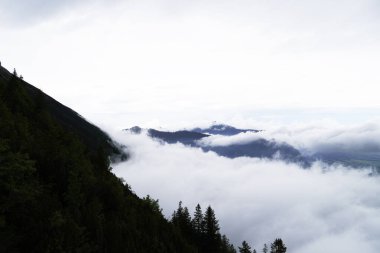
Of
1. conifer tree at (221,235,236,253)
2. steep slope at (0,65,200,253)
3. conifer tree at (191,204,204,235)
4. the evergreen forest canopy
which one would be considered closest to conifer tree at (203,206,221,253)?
the evergreen forest canopy

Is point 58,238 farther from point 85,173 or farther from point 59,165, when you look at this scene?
point 85,173

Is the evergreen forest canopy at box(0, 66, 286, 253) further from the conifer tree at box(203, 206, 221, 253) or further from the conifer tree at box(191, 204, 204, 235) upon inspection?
the conifer tree at box(191, 204, 204, 235)

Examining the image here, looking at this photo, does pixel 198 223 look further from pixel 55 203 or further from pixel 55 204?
pixel 55 204

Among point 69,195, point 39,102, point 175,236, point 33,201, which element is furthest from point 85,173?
point 39,102

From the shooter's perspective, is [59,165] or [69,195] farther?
[59,165]

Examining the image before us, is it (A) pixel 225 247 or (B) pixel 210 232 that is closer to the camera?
(B) pixel 210 232

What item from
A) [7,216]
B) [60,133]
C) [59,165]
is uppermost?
[60,133]

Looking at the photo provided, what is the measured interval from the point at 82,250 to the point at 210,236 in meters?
50.6

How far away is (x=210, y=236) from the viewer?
281ft

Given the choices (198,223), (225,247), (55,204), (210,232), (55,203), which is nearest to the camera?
(55,204)

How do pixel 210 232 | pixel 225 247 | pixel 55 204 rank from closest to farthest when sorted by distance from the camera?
1. pixel 55 204
2. pixel 210 232
3. pixel 225 247

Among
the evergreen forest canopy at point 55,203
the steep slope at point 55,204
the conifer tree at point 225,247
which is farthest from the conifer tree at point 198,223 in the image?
the steep slope at point 55,204

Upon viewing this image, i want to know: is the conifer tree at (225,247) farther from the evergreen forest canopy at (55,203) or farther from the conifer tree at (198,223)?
the evergreen forest canopy at (55,203)

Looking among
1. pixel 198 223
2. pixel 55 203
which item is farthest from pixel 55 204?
pixel 198 223
